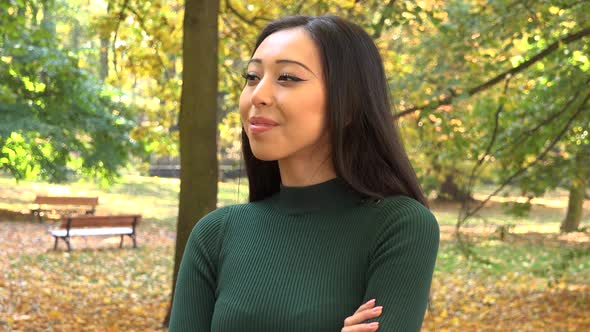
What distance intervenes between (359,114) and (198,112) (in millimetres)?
5094

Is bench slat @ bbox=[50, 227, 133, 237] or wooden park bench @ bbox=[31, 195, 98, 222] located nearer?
bench slat @ bbox=[50, 227, 133, 237]

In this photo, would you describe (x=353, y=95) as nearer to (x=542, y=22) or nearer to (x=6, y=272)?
(x=542, y=22)

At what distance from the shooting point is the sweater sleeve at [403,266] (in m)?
1.73

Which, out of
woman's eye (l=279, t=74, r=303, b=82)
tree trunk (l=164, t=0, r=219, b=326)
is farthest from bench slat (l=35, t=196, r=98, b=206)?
woman's eye (l=279, t=74, r=303, b=82)

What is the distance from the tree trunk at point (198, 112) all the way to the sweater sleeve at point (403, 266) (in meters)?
5.18

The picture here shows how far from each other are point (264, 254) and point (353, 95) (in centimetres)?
43

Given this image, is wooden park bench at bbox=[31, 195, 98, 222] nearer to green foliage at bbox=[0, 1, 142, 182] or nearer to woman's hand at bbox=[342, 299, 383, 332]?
green foliage at bbox=[0, 1, 142, 182]

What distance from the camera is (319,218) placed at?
6.23ft

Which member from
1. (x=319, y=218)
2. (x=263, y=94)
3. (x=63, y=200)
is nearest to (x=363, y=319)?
(x=319, y=218)

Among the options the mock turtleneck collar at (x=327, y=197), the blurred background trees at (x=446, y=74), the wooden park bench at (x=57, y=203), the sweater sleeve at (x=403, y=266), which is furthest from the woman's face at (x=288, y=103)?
the wooden park bench at (x=57, y=203)

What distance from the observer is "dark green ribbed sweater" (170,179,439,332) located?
5.71ft

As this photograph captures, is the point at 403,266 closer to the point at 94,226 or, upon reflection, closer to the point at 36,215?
the point at 94,226

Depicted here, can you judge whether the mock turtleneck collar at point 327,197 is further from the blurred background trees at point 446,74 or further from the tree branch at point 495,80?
the tree branch at point 495,80

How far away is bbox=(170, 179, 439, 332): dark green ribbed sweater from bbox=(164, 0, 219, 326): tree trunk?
194 inches
